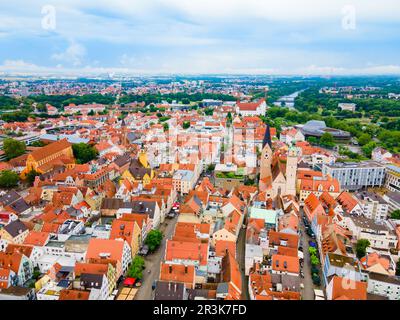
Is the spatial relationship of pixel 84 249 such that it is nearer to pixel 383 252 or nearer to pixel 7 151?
pixel 383 252

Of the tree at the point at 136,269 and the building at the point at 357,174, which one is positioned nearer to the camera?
the tree at the point at 136,269

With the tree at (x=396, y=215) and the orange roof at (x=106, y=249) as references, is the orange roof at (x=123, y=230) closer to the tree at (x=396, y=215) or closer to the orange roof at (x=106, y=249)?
the orange roof at (x=106, y=249)

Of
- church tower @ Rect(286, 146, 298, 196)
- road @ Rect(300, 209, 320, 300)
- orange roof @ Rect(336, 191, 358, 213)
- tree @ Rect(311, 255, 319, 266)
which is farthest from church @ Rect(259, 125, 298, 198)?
tree @ Rect(311, 255, 319, 266)

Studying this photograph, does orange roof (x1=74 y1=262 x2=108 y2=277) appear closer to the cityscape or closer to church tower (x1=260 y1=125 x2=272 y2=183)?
the cityscape

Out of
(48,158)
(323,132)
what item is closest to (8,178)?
(48,158)

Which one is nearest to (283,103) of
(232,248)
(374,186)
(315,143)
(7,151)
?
(315,143)

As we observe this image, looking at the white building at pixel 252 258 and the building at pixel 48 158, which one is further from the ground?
the building at pixel 48 158

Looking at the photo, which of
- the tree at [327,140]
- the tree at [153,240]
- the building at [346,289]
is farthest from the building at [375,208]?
the tree at [327,140]
